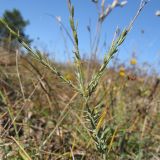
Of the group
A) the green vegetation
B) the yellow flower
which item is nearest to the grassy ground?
the green vegetation

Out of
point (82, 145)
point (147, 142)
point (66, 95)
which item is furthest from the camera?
point (66, 95)

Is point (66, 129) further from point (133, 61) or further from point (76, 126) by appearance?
point (133, 61)

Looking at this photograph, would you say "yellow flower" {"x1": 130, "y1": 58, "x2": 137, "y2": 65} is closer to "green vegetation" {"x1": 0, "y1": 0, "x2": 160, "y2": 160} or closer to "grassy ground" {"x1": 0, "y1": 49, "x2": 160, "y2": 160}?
"green vegetation" {"x1": 0, "y1": 0, "x2": 160, "y2": 160}

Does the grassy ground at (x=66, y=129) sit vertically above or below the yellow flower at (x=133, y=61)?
below

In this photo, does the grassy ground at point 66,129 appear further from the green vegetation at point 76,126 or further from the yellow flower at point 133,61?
the yellow flower at point 133,61

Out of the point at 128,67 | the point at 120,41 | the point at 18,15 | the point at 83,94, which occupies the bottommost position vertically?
the point at 83,94

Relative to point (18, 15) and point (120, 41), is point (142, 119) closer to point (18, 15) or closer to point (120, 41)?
point (120, 41)

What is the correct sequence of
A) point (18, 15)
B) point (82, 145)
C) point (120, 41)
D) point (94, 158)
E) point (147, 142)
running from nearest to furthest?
point (120, 41), point (94, 158), point (82, 145), point (147, 142), point (18, 15)

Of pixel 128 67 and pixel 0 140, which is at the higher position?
pixel 128 67

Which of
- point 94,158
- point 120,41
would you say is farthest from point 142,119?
point 120,41

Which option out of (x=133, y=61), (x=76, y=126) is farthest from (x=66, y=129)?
(x=133, y=61)

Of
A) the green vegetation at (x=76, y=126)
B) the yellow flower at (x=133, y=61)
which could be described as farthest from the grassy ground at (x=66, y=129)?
the yellow flower at (x=133, y=61)
